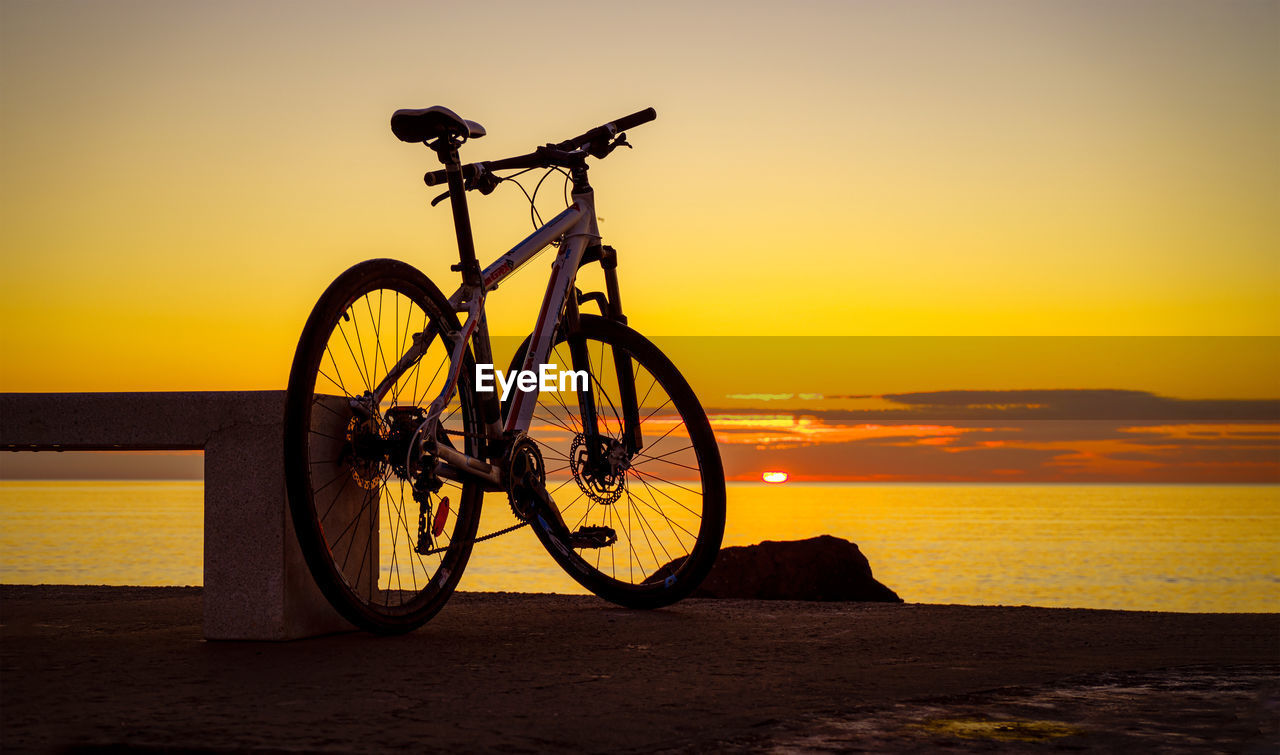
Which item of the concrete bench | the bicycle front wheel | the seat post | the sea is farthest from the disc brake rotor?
the sea

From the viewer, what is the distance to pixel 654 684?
10.5 ft

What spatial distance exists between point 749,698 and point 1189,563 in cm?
4201

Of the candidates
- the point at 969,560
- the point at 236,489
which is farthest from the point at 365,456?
the point at 969,560

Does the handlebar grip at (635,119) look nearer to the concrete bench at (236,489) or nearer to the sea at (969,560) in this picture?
the concrete bench at (236,489)

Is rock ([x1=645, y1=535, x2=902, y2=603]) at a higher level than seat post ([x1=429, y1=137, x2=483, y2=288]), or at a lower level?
lower

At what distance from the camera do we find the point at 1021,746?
8.16ft

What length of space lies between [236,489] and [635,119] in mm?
2554

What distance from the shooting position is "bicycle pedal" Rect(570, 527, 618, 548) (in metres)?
5.18

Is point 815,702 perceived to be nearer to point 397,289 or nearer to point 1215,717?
point 1215,717

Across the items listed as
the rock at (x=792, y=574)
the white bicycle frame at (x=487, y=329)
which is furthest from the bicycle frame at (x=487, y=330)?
the rock at (x=792, y=574)

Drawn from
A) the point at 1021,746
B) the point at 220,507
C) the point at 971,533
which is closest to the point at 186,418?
the point at 220,507

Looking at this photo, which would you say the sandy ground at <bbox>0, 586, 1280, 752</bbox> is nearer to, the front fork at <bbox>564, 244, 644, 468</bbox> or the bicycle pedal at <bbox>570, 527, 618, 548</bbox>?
the bicycle pedal at <bbox>570, 527, 618, 548</bbox>

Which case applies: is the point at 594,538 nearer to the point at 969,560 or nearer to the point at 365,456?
the point at 365,456

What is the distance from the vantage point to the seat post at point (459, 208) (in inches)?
179
